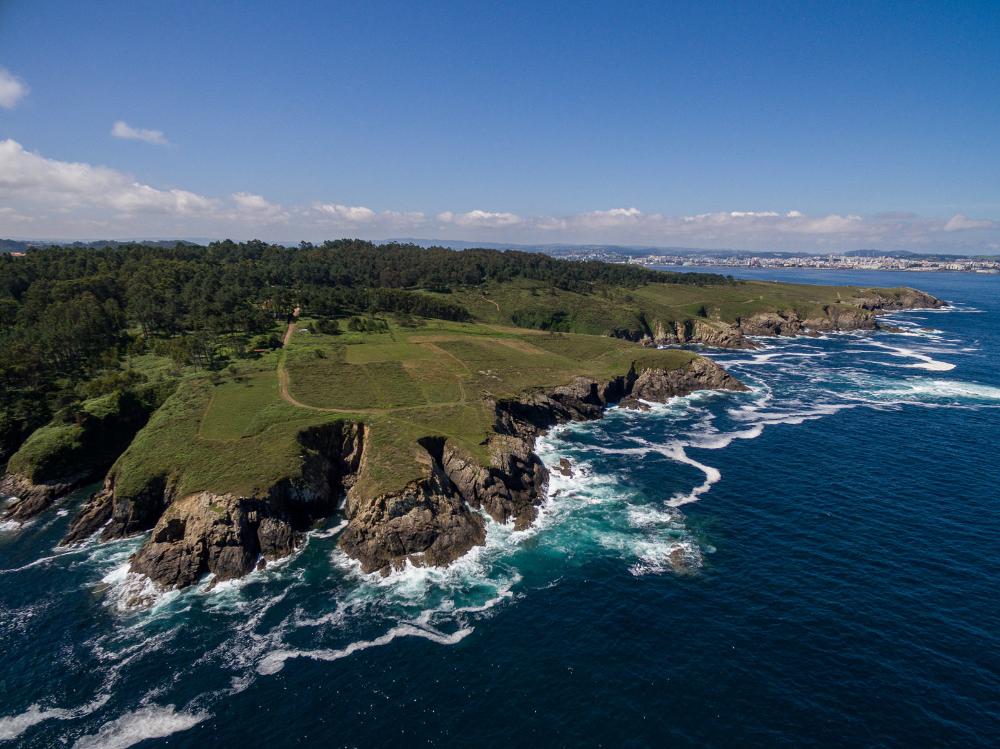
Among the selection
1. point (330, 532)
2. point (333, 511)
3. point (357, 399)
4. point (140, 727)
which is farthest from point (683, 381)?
point (140, 727)

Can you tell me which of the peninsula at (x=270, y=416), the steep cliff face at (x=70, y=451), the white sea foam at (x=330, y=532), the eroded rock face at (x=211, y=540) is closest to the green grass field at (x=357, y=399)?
the peninsula at (x=270, y=416)

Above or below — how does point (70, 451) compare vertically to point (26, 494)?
above

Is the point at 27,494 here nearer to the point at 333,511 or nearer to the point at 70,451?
the point at 70,451

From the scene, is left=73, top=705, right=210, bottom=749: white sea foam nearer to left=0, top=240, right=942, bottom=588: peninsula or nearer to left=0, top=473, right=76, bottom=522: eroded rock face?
left=0, top=240, right=942, bottom=588: peninsula

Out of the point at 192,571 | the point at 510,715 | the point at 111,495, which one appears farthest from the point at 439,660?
the point at 111,495

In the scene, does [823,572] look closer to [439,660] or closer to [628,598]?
[628,598]
